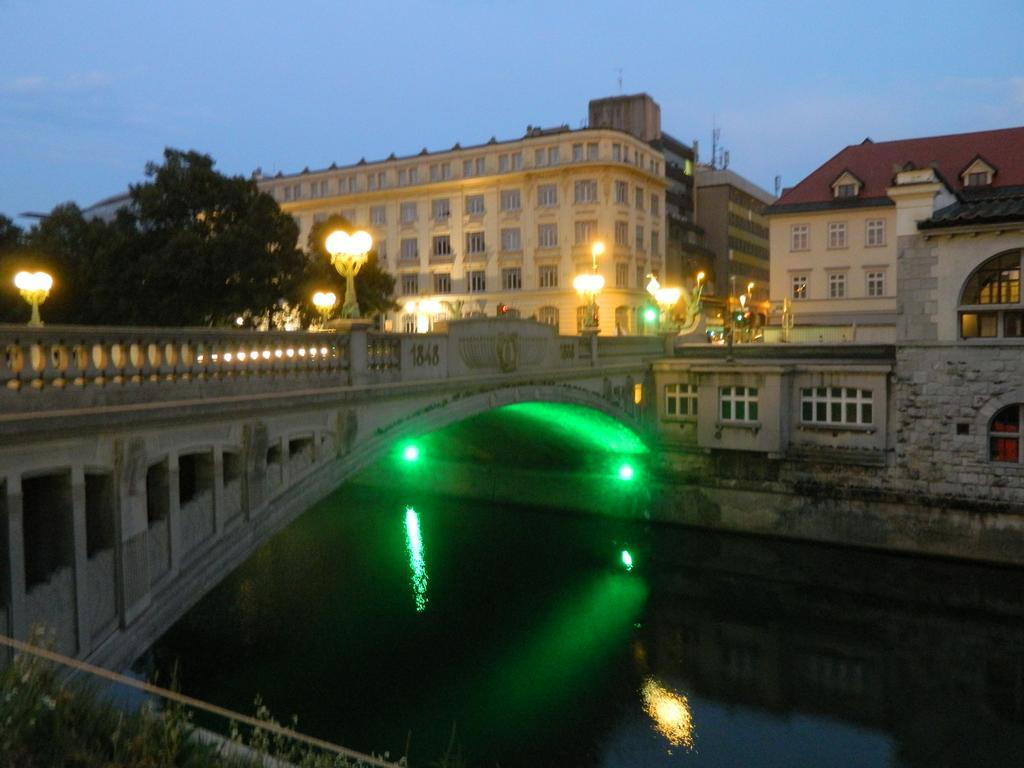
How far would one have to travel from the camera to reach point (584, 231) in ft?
193

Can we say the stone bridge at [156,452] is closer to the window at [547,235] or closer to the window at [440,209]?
the window at [547,235]

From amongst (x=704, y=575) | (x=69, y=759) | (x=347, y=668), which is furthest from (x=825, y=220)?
(x=69, y=759)

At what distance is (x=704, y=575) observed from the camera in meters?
26.8

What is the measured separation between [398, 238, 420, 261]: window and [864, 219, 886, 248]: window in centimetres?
3201

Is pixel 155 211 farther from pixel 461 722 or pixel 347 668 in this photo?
pixel 461 722

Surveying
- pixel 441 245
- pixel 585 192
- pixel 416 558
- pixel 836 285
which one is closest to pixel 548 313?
pixel 585 192

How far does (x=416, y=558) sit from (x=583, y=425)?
7321 mm

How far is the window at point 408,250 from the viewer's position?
64625mm

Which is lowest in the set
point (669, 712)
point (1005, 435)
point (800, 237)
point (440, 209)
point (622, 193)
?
point (669, 712)

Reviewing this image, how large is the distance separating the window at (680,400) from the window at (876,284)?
2150cm

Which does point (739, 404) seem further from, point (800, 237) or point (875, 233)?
point (800, 237)

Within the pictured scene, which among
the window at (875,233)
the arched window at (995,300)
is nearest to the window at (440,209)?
the window at (875,233)

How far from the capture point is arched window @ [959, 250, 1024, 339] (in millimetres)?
25000

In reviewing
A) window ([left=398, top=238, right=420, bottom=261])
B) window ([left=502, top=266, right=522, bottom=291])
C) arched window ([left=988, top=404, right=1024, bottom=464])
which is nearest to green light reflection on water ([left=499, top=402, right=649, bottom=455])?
arched window ([left=988, top=404, right=1024, bottom=464])
